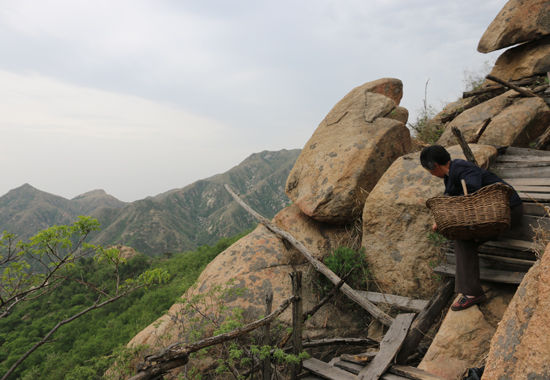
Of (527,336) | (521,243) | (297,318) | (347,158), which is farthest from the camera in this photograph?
(347,158)

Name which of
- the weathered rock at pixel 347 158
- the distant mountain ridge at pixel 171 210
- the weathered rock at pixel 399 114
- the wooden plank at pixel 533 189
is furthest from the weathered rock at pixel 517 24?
the distant mountain ridge at pixel 171 210

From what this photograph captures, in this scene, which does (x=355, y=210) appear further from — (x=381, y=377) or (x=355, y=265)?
(x=381, y=377)

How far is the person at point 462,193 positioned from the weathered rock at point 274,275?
2456 mm

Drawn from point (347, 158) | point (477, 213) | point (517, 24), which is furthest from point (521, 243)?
point (517, 24)

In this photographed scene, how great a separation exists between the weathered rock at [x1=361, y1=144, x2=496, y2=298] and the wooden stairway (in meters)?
0.67

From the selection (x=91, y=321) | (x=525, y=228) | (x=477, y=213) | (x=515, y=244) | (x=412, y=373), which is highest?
(x=477, y=213)

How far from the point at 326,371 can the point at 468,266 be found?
2.14 m

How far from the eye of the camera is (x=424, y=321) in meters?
4.14

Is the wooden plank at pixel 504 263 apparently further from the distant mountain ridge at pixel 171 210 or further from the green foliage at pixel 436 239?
the distant mountain ridge at pixel 171 210

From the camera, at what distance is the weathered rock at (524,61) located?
830 centimetres

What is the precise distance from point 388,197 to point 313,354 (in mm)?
3079

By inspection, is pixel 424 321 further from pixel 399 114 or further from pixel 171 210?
pixel 171 210

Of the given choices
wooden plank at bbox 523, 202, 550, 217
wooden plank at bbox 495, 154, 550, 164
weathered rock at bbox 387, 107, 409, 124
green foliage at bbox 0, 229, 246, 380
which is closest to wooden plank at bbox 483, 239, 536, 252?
wooden plank at bbox 523, 202, 550, 217

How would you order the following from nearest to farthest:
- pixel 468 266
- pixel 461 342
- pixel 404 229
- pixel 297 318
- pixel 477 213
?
pixel 477 213
pixel 461 342
pixel 468 266
pixel 297 318
pixel 404 229
